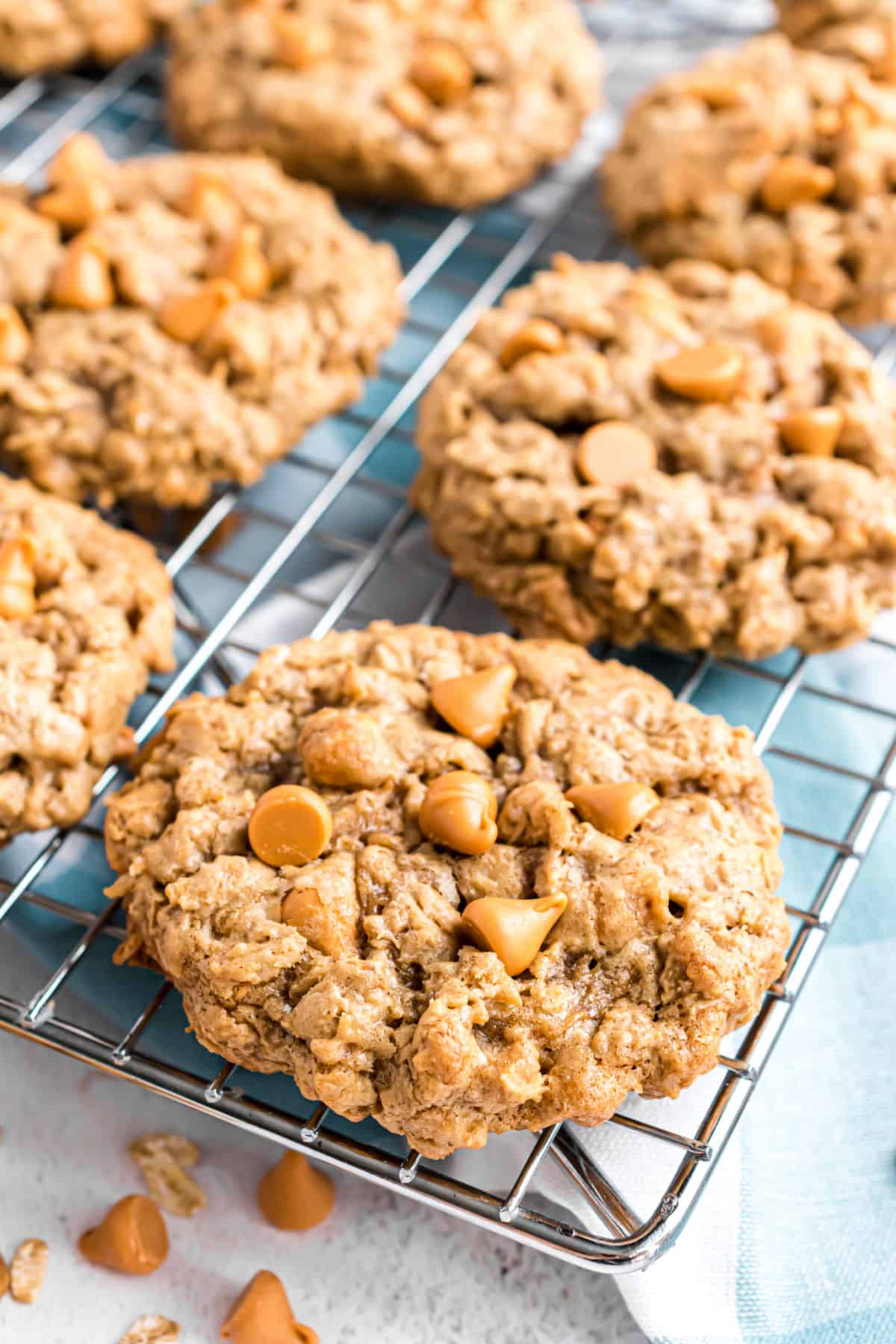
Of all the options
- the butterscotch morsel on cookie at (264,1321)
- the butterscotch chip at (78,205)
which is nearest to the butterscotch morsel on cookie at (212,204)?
the butterscotch chip at (78,205)

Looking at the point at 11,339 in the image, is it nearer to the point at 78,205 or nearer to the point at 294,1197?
the point at 78,205

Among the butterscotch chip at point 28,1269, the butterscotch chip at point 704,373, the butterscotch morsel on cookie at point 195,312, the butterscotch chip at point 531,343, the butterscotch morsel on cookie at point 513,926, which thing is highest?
the butterscotch morsel on cookie at point 195,312

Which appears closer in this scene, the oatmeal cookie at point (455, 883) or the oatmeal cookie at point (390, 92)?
the oatmeal cookie at point (455, 883)

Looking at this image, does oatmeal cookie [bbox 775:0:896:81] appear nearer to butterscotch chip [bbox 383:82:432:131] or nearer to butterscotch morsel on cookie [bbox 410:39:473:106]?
butterscotch morsel on cookie [bbox 410:39:473:106]

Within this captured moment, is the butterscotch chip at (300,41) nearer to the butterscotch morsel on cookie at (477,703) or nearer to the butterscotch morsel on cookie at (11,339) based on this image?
the butterscotch morsel on cookie at (11,339)

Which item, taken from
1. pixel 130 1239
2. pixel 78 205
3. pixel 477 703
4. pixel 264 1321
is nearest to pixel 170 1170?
pixel 130 1239

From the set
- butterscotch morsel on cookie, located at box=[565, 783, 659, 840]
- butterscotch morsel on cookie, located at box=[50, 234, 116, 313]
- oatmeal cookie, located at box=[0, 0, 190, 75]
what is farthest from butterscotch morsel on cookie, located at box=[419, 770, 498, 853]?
oatmeal cookie, located at box=[0, 0, 190, 75]
